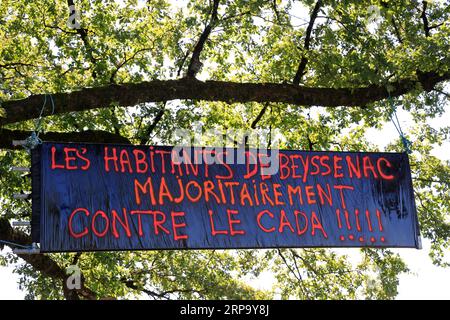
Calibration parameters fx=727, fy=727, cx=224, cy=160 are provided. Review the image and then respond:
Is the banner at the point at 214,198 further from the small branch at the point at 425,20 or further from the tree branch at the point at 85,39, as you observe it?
the tree branch at the point at 85,39

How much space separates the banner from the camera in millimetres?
7887

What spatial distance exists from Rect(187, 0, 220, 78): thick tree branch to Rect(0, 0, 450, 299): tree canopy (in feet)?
0.18

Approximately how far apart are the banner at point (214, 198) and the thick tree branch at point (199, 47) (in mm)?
2730

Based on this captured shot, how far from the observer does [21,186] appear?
14.4 meters

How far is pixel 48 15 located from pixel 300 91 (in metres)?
6.69

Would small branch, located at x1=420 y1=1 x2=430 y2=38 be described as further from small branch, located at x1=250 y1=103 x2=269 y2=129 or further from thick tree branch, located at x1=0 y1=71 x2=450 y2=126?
small branch, located at x1=250 y1=103 x2=269 y2=129

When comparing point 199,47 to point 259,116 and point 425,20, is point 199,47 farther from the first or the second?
point 425,20

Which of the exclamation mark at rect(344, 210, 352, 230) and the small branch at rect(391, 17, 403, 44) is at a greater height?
the small branch at rect(391, 17, 403, 44)

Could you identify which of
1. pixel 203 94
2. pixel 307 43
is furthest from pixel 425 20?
pixel 203 94

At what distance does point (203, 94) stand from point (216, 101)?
5.41 feet

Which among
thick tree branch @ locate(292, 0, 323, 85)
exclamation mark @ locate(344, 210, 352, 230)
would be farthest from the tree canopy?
exclamation mark @ locate(344, 210, 352, 230)

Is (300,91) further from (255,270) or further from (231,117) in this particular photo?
(255,270)

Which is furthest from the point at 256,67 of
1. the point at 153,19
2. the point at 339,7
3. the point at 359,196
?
the point at 359,196

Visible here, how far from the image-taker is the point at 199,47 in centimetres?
1170
